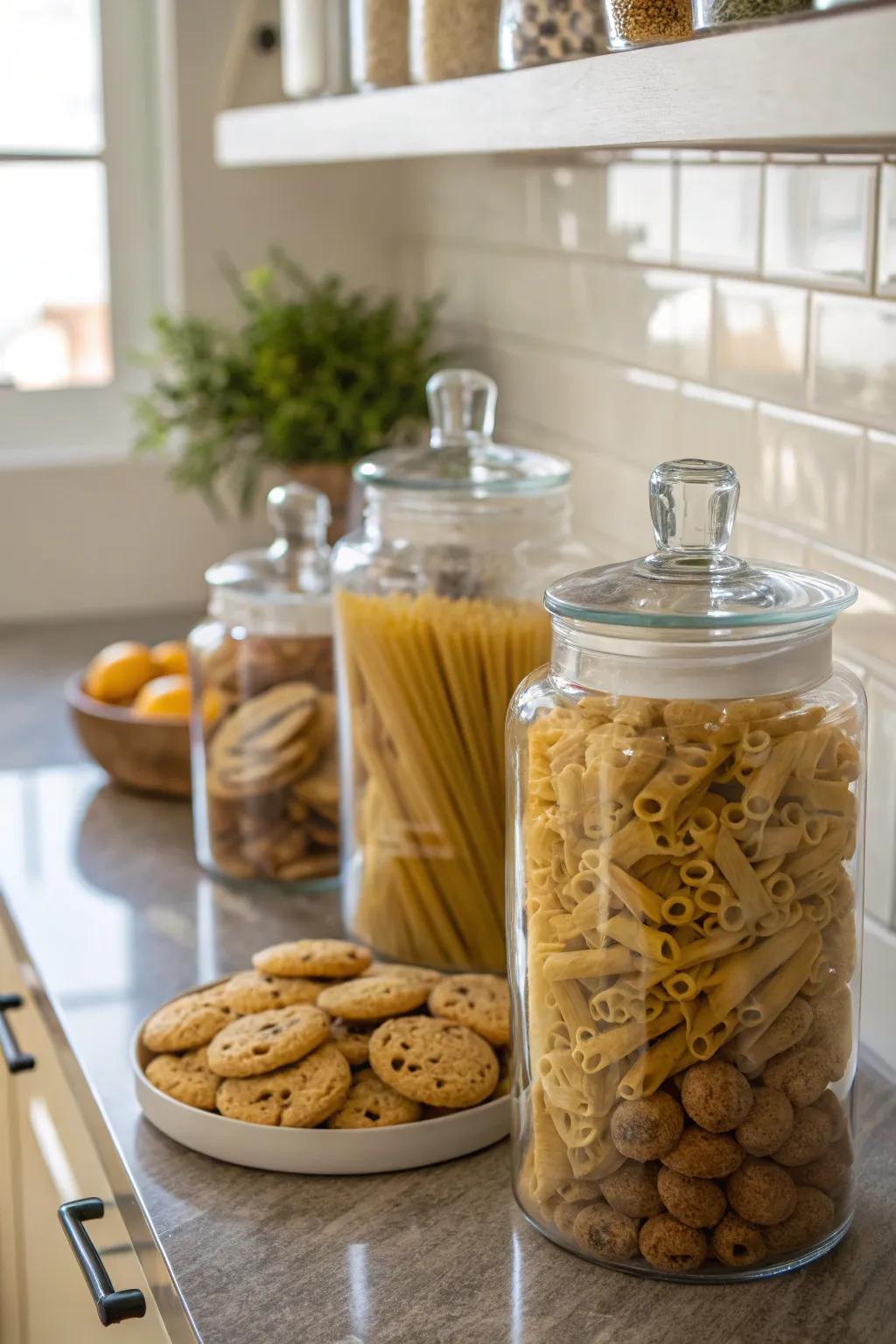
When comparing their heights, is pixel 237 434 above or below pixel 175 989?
above

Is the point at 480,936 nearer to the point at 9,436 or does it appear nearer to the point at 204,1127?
the point at 204,1127

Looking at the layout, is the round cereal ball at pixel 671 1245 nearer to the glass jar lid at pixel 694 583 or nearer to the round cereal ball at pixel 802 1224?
the round cereal ball at pixel 802 1224

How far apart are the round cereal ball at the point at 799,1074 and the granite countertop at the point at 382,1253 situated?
0.31 feet

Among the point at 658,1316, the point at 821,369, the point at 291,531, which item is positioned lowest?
the point at 658,1316

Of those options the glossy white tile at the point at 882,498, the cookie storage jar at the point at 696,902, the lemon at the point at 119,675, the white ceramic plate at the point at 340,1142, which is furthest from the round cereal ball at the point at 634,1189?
the lemon at the point at 119,675

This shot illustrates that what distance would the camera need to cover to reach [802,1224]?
0.73 m

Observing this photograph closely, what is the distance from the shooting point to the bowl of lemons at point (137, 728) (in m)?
1.38

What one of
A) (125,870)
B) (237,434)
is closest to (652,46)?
(125,870)

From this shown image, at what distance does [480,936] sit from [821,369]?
0.42m

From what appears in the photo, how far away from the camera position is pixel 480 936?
1.04 m

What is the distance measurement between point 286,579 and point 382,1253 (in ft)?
1.91

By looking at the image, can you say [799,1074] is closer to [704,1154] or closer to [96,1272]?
[704,1154]

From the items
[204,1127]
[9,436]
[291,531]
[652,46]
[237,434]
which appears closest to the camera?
[652,46]

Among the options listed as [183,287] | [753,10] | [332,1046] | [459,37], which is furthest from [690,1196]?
[183,287]
